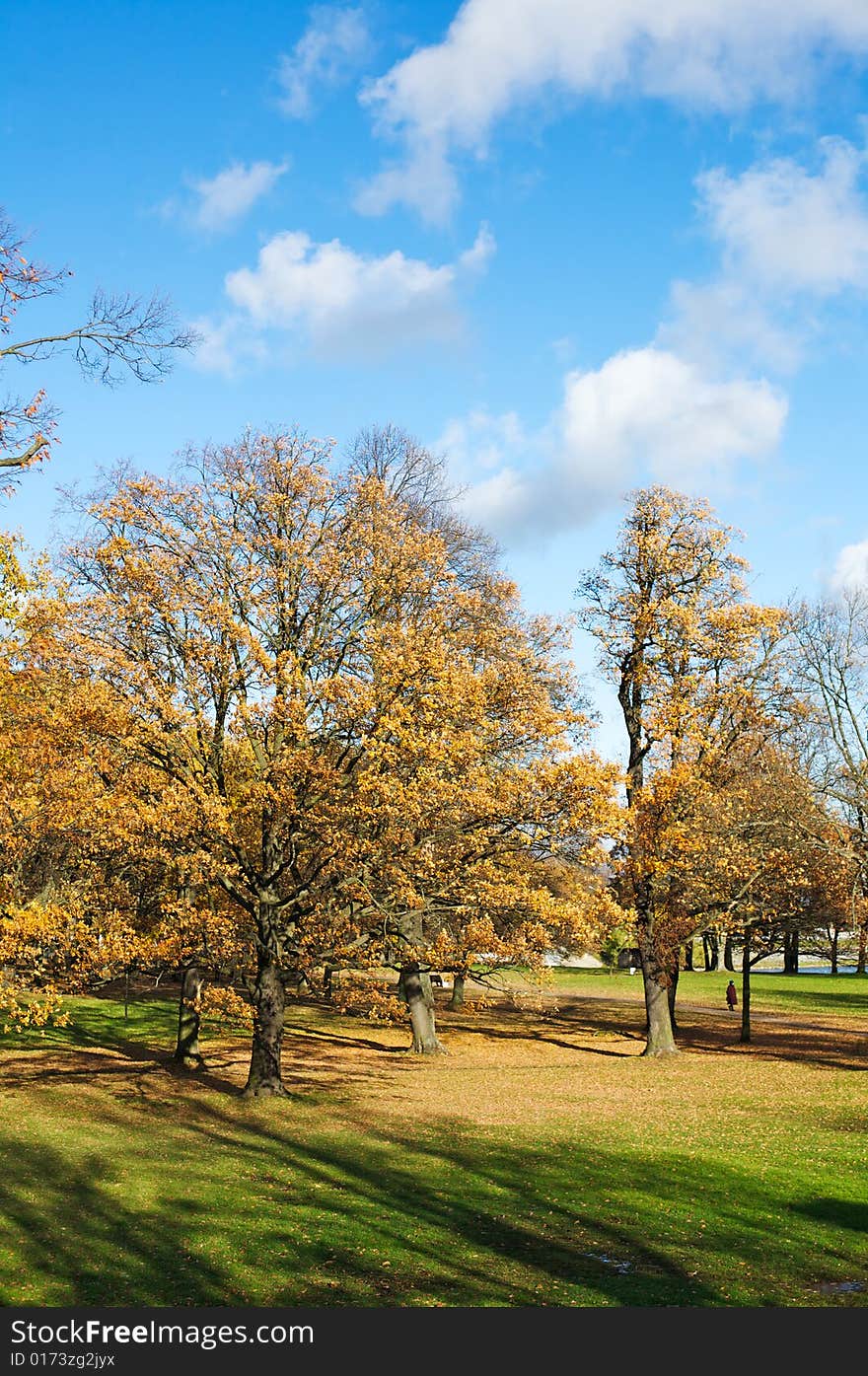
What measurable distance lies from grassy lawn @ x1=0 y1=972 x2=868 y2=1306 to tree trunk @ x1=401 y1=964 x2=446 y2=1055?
51.2 inches

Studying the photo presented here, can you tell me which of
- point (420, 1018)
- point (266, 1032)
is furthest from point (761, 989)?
point (266, 1032)

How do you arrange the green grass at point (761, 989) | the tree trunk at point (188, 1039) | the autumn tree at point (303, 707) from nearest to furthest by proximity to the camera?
the autumn tree at point (303, 707) < the tree trunk at point (188, 1039) < the green grass at point (761, 989)

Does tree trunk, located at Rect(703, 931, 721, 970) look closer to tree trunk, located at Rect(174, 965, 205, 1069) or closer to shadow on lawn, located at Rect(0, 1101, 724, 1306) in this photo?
tree trunk, located at Rect(174, 965, 205, 1069)

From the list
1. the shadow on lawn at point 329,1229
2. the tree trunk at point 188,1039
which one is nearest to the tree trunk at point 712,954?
the tree trunk at point 188,1039

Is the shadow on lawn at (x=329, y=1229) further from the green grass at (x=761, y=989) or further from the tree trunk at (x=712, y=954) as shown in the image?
the tree trunk at (x=712, y=954)

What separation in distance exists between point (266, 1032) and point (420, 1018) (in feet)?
38.0

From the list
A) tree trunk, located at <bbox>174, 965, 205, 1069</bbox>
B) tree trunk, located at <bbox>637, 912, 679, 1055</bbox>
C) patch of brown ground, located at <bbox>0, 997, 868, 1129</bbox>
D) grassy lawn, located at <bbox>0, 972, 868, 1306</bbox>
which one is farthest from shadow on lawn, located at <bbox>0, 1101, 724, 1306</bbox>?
tree trunk, located at <bbox>637, 912, 679, 1055</bbox>

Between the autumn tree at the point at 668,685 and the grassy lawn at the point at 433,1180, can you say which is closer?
the grassy lawn at the point at 433,1180

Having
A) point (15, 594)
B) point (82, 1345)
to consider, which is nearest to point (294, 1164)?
point (82, 1345)

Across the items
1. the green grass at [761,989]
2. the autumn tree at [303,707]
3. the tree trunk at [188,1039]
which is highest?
the autumn tree at [303,707]

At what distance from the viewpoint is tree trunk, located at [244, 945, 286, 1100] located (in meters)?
25.6

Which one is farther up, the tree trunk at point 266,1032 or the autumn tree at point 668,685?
the autumn tree at point 668,685

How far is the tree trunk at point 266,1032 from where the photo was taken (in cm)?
2556

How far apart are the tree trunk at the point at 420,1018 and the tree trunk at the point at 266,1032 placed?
10876 mm
